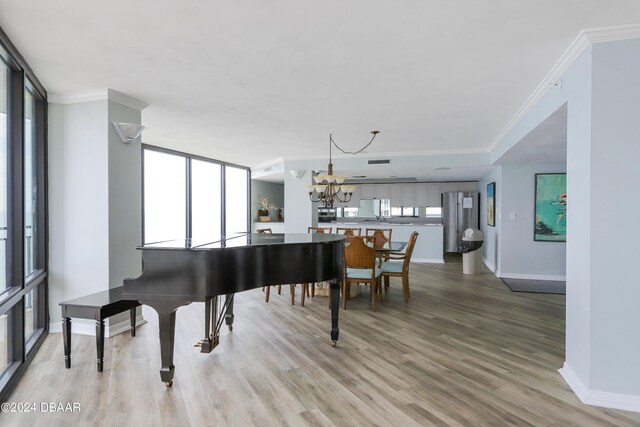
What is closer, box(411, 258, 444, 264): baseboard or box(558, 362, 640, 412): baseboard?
box(558, 362, 640, 412): baseboard

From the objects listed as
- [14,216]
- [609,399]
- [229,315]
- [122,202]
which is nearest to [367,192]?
[229,315]

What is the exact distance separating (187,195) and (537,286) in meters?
6.43

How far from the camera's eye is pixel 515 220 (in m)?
6.35

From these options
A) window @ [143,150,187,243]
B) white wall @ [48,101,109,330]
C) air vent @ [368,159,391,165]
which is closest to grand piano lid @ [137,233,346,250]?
white wall @ [48,101,109,330]

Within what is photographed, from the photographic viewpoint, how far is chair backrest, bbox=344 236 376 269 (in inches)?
168

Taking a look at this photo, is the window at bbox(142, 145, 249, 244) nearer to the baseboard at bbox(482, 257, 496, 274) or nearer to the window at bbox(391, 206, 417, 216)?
the window at bbox(391, 206, 417, 216)

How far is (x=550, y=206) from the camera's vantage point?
618 cm

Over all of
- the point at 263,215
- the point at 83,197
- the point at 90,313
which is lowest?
the point at 90,313

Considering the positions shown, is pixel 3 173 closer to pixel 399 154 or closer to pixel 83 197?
pixel 83 197

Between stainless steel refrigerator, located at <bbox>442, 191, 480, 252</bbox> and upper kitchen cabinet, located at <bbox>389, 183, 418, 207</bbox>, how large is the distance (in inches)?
31.8

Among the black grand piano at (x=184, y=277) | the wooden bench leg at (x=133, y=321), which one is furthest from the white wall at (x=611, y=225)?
the wooden bench leg at (x=133, y=321)

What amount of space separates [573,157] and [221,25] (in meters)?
2.56

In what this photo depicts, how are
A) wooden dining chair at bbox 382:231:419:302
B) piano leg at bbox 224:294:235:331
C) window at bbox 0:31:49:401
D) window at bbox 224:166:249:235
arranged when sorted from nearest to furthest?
1. window at bbox 0:31:49:401
2. piano leg at bbox 224:294:235:331
3. wooden dining chair at bbox 382:231:419:302
4. window at bbox 224:166:249:235

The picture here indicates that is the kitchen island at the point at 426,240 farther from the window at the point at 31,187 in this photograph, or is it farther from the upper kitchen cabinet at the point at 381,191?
the window at the point at 31,187
